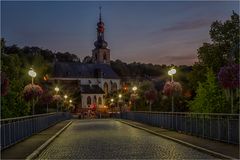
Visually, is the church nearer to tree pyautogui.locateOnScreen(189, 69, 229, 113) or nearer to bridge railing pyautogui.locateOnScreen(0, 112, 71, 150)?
bridge railing pyautogui.locateOnScreen(0, 112, 71, 150)

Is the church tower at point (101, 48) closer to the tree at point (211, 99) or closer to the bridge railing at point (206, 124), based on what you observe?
the bridge railing at point (206, 124)

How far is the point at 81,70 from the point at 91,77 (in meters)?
4.29

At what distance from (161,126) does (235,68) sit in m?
18.1

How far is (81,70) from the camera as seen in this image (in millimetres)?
182750

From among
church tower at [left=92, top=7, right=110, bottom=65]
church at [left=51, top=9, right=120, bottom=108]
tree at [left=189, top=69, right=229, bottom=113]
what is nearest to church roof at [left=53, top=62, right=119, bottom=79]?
church at [left=51, top=9, right=120, bottom=108]

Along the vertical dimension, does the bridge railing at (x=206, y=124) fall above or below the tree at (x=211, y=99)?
below

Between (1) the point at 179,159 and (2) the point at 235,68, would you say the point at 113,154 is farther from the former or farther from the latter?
(2) the point at 235,68

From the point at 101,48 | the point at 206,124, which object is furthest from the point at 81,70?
the point at 206,124

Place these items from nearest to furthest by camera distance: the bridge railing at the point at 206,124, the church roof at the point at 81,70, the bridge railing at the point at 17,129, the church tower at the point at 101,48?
the bridge railing at the point at 17,129
the bridge railing at the point at 206,124
the church roof at the point at 81,70
the church tower at the point at 101,48

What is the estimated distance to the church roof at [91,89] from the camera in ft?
558

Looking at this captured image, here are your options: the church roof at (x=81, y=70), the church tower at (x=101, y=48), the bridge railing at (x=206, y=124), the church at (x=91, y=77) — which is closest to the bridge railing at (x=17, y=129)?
the bridge railing at (x=206, y=124)

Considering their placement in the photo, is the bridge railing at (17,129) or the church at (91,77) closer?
the bridge railing at (17,129)

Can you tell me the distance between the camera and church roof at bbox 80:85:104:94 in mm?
170025

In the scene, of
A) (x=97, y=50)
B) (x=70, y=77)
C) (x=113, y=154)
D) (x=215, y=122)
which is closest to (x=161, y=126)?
(x=215, y=122)
